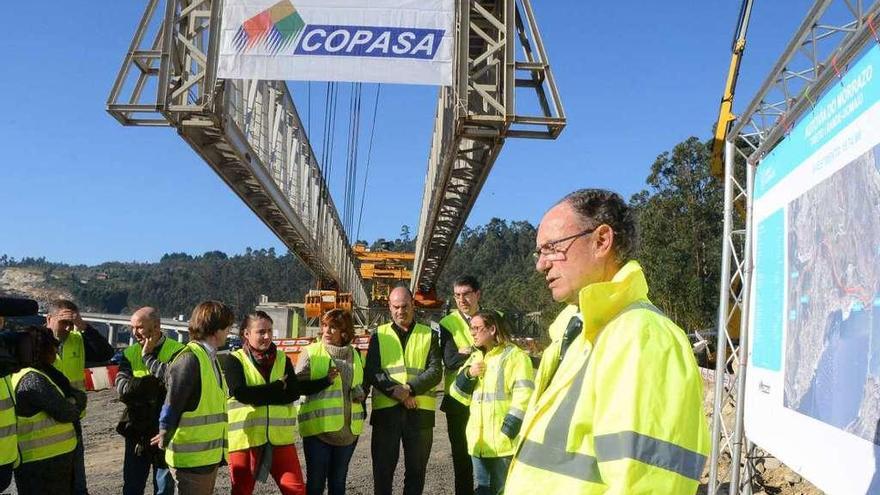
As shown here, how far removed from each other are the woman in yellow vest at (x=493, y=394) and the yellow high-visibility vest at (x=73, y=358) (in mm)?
3138

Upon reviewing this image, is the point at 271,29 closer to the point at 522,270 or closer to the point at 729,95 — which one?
the point at 729,95

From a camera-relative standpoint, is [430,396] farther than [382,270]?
No

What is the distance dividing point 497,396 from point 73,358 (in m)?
3.41

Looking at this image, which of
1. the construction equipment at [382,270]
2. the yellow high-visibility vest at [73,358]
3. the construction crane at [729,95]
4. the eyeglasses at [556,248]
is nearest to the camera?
the eyeglasses at [556,248]

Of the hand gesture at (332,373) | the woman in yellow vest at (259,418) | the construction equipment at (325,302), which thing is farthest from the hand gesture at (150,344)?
the construction equipment at (325,302)

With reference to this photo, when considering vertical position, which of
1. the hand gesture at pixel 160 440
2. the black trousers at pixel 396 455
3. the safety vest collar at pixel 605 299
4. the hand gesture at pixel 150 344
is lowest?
the black trousers at pixel 396 455

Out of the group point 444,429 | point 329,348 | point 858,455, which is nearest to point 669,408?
point 858,455

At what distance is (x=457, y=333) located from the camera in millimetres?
5719

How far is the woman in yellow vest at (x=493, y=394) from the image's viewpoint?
188 inches

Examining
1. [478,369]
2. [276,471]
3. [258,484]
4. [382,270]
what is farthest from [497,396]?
[382,270]

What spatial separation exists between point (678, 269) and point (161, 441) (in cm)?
2891

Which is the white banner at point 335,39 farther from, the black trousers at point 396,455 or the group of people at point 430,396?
the black trousers at point 396,455

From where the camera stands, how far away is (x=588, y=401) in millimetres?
1612

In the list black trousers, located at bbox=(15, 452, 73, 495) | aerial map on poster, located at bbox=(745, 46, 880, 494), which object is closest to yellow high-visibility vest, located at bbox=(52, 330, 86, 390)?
black trousers, located at bbox=(15, 452, 73, 495)
